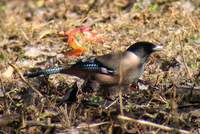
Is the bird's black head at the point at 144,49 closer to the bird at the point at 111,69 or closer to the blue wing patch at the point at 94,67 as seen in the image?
the bird at the point at 111,69

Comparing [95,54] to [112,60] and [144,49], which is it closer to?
[144,49]

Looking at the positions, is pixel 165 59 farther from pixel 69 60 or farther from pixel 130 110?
pixel 130 110

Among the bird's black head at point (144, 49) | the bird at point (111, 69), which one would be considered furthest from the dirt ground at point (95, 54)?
the bird's black head at point (144, 49)

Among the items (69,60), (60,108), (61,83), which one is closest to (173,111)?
(60,108)

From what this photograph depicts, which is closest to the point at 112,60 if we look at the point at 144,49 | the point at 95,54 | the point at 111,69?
the point at 111,69

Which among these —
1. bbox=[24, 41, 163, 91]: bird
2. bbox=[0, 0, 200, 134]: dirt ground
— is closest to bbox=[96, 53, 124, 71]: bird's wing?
bbox=[24, 41, 163, 91]: bird

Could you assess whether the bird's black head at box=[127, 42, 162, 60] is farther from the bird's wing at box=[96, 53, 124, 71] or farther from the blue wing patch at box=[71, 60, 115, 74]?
the blue wing patch at box=[71, 60, 115, 74]
